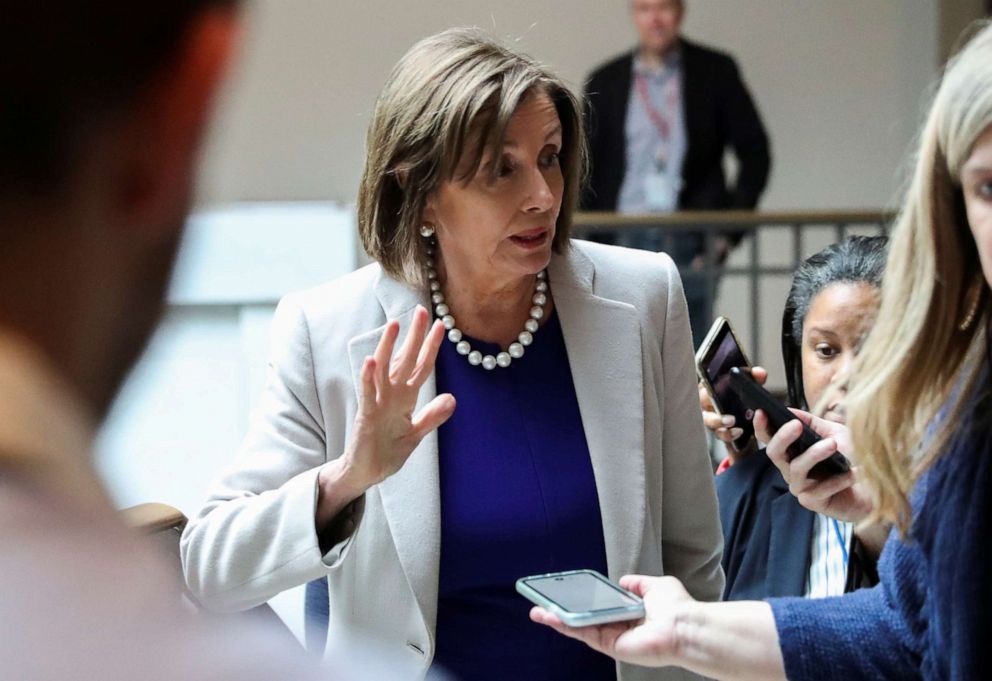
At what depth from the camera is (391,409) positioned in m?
1.72

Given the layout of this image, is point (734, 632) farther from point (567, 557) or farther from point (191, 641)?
point (191, 641)

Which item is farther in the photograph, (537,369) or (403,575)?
(537,369)

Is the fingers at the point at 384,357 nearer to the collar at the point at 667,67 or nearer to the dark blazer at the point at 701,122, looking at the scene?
the dark blazer at the point at 701,122

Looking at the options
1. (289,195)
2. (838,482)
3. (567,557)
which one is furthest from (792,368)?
(289,195)

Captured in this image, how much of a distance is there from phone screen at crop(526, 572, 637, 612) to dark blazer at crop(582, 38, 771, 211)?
4.52 metres

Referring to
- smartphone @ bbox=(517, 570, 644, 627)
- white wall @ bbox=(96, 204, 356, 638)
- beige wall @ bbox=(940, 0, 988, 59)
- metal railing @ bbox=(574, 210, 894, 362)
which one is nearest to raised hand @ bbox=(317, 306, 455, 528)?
smartphone @ bbox=(517, 570, 644, 627)

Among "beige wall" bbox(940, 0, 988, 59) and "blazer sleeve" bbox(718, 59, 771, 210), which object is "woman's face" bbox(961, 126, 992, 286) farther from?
"beige wall" bbox(940, 0, 988, 59)

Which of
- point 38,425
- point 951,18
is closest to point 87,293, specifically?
point 38,425

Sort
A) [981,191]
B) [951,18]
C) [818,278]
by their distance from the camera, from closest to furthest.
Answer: [981,191], [818,278], [951,18]

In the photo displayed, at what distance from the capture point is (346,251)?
602 cm

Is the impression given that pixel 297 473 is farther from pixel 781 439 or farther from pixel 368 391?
pixel 781 439

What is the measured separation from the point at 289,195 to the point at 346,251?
90.5 inches

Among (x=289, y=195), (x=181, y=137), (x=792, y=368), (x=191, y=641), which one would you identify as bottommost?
(x=289, y=195)

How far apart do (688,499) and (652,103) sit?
4429 millimetres
